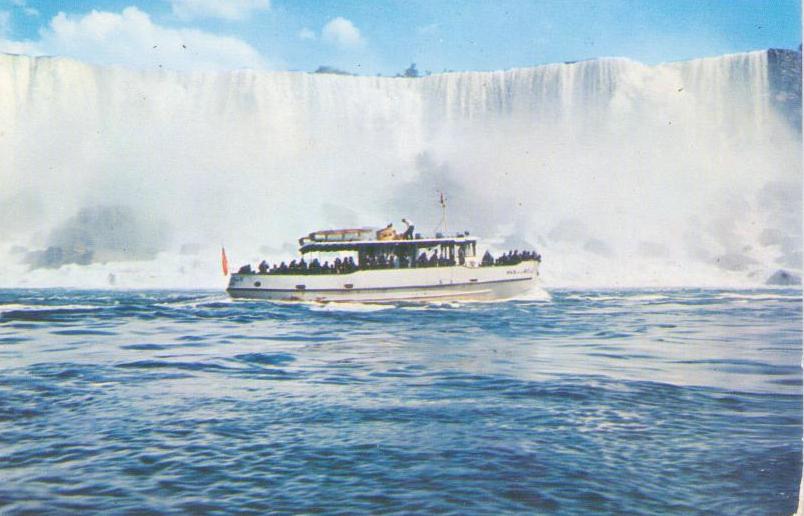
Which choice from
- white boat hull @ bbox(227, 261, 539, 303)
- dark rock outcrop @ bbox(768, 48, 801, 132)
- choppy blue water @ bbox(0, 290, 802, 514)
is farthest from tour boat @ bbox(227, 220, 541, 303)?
dark rock outcrop @ bbox(768, 48, 801, 132)

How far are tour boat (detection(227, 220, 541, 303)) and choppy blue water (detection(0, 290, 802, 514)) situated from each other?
388 inches

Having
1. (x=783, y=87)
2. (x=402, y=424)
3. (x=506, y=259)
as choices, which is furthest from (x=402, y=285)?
(x=783, y=87)

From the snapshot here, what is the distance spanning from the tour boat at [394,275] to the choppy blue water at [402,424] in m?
9.84

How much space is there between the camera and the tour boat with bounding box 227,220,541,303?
2275 cm

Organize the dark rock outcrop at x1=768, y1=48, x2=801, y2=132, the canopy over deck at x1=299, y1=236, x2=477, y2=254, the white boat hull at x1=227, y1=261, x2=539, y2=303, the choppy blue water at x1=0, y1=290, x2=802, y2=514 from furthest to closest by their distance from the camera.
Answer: the dark rock outcrop at x1=768, y1=48, x2=801, y2=132
the canopy over deck at x1=299, y1=236, x2=477, y2=254
the white boat hull at x1=227, y1=261, x2=539, y2=303
the choppy blue water at x1=0, y1=290, x2=802, y2=514

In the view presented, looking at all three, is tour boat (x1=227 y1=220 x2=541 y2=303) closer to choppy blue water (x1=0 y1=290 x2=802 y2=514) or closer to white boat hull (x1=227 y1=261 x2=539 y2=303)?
white boat hull (x1=227 y1=261 x2=539 y2=303)

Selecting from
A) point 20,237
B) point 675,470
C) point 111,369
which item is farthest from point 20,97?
point 675,470

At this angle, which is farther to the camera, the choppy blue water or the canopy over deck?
the canopy over deck

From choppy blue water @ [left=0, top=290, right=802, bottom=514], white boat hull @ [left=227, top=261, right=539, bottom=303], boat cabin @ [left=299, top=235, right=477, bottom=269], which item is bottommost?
choppy blue water @ [left=0, top=290, right=802, bottom=514]

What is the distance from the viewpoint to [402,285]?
Result: 22750 mm

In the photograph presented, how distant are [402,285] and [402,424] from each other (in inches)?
635

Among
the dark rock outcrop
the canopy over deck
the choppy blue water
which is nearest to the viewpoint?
the choppy blue water

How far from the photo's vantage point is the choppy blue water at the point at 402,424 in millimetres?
5027

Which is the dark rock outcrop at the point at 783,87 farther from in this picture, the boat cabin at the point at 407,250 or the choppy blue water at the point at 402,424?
the choppy blue water at the point at 402,424
